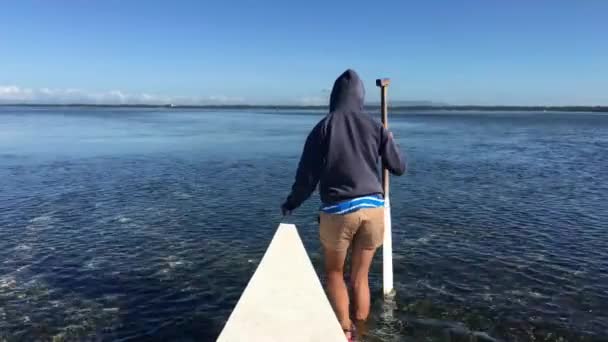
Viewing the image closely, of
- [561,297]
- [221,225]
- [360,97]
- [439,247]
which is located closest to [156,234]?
[221,225]

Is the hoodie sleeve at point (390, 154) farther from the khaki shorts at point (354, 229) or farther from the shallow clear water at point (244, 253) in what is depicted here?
the shallow clear water at point (244, 253)

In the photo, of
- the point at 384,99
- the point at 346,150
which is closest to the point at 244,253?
the point at 384,99

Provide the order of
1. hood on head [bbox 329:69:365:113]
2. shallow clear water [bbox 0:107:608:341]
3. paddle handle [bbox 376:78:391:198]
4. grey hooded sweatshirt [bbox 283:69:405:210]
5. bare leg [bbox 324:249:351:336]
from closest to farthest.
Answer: grey hooded sweatshirt [bbox 283:69:405:210] → hood on head [bbox 329:69:365:113] → bare leg [bbox 324:249:351:336] → paddle handle [bbox 376:78:391:198] → shallow clear water [bbox 0:107:608:341]

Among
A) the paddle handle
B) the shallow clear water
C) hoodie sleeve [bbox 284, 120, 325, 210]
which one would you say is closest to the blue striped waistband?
hoodie sleeve [bbox 284, 120, 325, 210]

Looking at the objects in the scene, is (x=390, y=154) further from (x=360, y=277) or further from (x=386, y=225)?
(x=386, y=225)

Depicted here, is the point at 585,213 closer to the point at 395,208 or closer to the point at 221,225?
the point at 395,208

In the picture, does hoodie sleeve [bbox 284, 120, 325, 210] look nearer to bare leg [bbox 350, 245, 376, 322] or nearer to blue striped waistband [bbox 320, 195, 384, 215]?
blue striped waistband [bbox 320, 195, 384, 215]

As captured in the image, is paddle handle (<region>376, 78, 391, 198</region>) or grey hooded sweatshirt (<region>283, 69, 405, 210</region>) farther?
paddle handle (<region>376, 78, 391, 198</region>)

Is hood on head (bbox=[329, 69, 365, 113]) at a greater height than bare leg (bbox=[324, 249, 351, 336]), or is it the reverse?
hood on head (bbox=[329, 69, 365, 113])

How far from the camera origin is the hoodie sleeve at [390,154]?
5.59 meters

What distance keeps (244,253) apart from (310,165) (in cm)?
680

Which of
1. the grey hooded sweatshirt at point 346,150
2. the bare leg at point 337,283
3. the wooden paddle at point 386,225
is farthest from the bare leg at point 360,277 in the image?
the wooden paddle at point 386,225

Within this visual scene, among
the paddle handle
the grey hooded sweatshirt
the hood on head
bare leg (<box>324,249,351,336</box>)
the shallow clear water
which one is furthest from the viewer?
the shallow clear water

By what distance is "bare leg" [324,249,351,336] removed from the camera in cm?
605
